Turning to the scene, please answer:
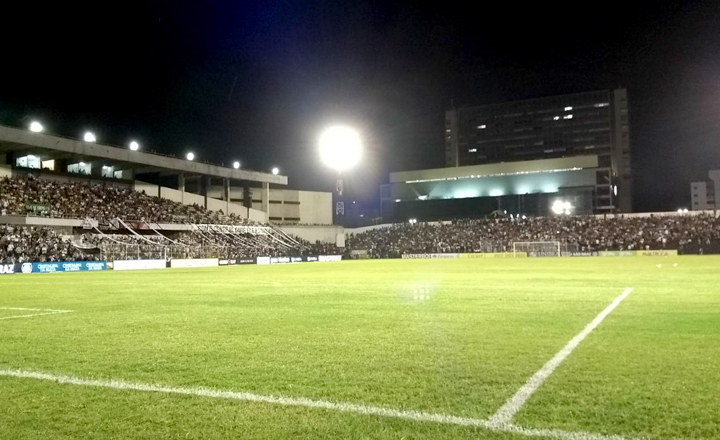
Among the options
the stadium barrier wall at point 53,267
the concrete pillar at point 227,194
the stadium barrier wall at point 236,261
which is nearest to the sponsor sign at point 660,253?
the stadium barrier wall at point 236,261

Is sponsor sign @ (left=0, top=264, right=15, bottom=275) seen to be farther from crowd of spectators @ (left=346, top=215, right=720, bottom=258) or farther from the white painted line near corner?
crowd of spectators @ (left=346, top=215, right=720, bottom=258)

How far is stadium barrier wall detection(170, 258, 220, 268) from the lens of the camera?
45.9 m

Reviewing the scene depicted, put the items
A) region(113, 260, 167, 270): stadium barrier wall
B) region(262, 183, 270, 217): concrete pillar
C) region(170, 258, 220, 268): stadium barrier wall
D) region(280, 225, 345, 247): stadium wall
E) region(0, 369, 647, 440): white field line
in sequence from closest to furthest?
region(0, 369, 647, 440): white field line
region(113, 260, 167, 270): stadium barrier wall
region(170, 258, 220, 268): stadium barrier wall
region(262, 183, 270, 217): concrete pillar
region(280, 225, 345, 247): stadium wall

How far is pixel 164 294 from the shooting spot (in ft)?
55.5

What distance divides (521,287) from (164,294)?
1138cm

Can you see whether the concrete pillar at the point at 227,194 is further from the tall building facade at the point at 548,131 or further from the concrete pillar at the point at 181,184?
the tall building facade at the point at 548,131

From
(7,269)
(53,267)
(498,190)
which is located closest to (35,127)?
(53,267)

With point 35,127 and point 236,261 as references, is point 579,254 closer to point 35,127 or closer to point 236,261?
point 236,261

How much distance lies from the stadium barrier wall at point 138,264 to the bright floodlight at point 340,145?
18056mm

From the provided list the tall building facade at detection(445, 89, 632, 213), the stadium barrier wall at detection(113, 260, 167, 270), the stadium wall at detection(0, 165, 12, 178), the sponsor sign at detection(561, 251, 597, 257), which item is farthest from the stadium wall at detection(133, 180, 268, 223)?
the tall building facade at detection(445, 89, 632, 213)

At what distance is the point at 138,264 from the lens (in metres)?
43.2

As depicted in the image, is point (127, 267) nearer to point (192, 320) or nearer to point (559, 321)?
point (192, 320)

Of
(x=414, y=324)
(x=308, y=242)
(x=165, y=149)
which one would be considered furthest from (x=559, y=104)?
(x=414, y=324)

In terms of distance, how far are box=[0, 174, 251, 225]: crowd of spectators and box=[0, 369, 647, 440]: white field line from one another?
44.2 m
